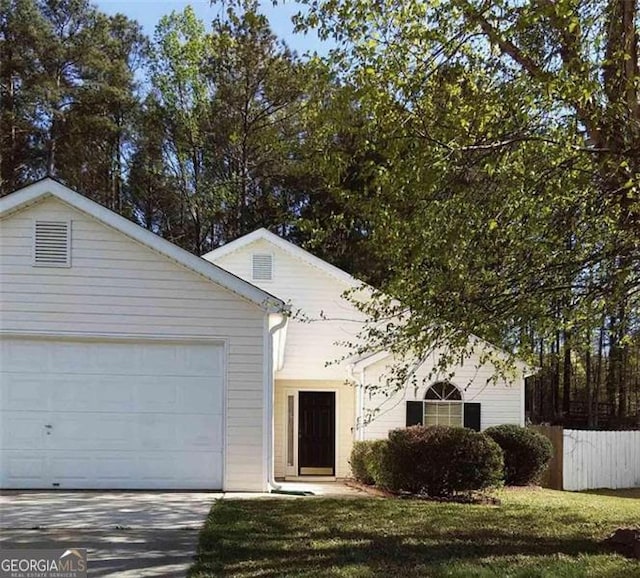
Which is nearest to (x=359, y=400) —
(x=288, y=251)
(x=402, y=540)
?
(x=288, y=251)

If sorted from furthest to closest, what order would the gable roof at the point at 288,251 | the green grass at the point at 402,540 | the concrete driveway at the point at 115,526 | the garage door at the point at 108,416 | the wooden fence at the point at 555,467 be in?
the gable roof at the point at 288,251
the wooden fence at the point at 555,467
the garage door at the point at 108,416
the concrete driveway at the point at 115,526
the green grass at the point at 402,540

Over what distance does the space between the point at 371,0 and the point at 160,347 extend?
5945 millimetres

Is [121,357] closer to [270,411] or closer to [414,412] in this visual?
[270,411]

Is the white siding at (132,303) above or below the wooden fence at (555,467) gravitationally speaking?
above

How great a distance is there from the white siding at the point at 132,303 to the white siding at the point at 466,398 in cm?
568

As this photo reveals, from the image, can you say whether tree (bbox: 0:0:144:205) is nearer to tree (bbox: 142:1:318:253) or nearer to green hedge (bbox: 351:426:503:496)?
tree (bbox: 142:1:318:253)

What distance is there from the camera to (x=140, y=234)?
10.6 m

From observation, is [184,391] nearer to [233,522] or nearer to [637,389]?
[233,522]

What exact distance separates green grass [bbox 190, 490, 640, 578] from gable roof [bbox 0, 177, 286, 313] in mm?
3026

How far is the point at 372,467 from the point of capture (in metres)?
13.1

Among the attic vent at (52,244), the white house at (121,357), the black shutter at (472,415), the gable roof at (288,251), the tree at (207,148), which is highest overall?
the tree at (207,148)

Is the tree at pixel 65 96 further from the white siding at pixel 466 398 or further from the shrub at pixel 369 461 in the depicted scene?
the shrub at pixel 369 461

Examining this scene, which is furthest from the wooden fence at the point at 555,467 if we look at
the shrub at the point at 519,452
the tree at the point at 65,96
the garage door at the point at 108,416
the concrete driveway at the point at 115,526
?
the tree at the point at 65,96

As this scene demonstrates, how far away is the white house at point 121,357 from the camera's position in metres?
10.3
